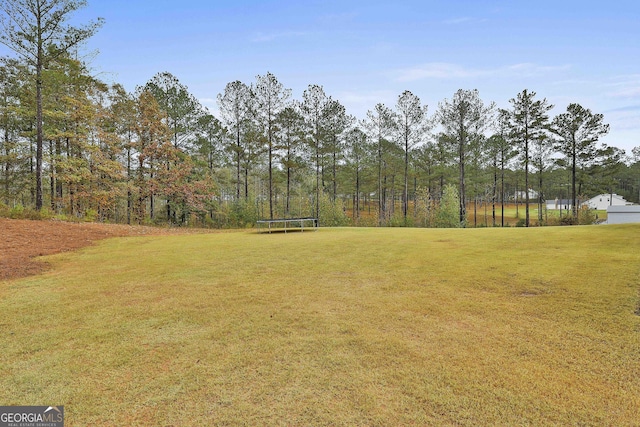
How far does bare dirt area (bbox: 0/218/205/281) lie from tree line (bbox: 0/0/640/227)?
4128mm

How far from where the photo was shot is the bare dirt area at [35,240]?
5679mm

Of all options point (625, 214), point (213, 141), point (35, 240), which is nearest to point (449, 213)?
point (625, 214)

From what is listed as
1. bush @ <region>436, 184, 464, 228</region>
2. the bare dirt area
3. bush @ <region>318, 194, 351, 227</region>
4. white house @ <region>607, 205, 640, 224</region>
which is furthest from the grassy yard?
bush @ <region>318, 194, 351, 227</region>

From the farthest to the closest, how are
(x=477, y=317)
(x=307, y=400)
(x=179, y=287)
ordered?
(x=179, y=287)
(x=477, y=317)
(x=307, y=400)

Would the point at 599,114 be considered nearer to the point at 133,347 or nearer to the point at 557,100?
the point at 557,100

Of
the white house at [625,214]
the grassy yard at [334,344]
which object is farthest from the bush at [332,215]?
the grassy yard at [334,344]

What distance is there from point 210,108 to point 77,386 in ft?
79.0

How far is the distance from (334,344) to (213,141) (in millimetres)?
25294

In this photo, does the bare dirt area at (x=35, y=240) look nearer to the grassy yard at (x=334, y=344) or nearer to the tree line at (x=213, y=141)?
the grassy yard at (x=334, y=344)

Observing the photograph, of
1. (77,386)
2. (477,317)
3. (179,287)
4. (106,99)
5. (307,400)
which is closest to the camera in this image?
(307,400)

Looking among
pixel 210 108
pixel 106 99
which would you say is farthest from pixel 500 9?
pixel 106 99

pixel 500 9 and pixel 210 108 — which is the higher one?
pixel 210 108

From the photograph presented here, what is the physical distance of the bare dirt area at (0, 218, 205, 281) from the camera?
5.68 m

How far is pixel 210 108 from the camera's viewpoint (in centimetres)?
2302
